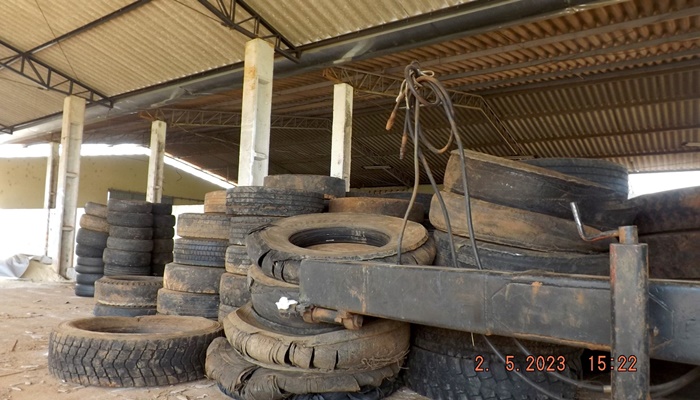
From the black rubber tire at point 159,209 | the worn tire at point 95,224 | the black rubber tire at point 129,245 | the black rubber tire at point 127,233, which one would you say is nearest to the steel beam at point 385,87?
the black rubber tire at point 159,209

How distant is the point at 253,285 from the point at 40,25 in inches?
384

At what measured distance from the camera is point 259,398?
234 cm

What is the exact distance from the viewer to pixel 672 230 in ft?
8.80

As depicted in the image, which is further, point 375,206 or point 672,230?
point 375,206

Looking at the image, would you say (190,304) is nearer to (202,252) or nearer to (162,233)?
(202,252)

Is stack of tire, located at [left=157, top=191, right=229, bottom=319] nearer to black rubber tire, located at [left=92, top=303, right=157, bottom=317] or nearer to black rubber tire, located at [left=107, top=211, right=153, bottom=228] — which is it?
black rubber tire, located at [left=92, top=303, right=157, bottom=317]

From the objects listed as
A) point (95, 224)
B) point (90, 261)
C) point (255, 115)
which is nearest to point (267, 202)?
point (255, 115)

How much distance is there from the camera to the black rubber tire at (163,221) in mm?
6920

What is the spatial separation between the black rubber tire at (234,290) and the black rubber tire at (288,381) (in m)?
1.04

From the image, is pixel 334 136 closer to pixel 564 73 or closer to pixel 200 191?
pixel 564 73

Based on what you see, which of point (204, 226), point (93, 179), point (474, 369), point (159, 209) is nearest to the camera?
point (474, 369)

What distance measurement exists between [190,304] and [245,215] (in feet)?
3.38

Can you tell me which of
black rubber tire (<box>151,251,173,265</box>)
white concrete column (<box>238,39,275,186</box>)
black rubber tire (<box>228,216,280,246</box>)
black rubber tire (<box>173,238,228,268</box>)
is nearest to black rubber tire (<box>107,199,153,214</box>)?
black rubber tire (<box>151,251,173,265</box>)

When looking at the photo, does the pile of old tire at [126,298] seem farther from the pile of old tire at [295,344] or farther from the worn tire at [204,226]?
the pile of old tire at [295,344]
